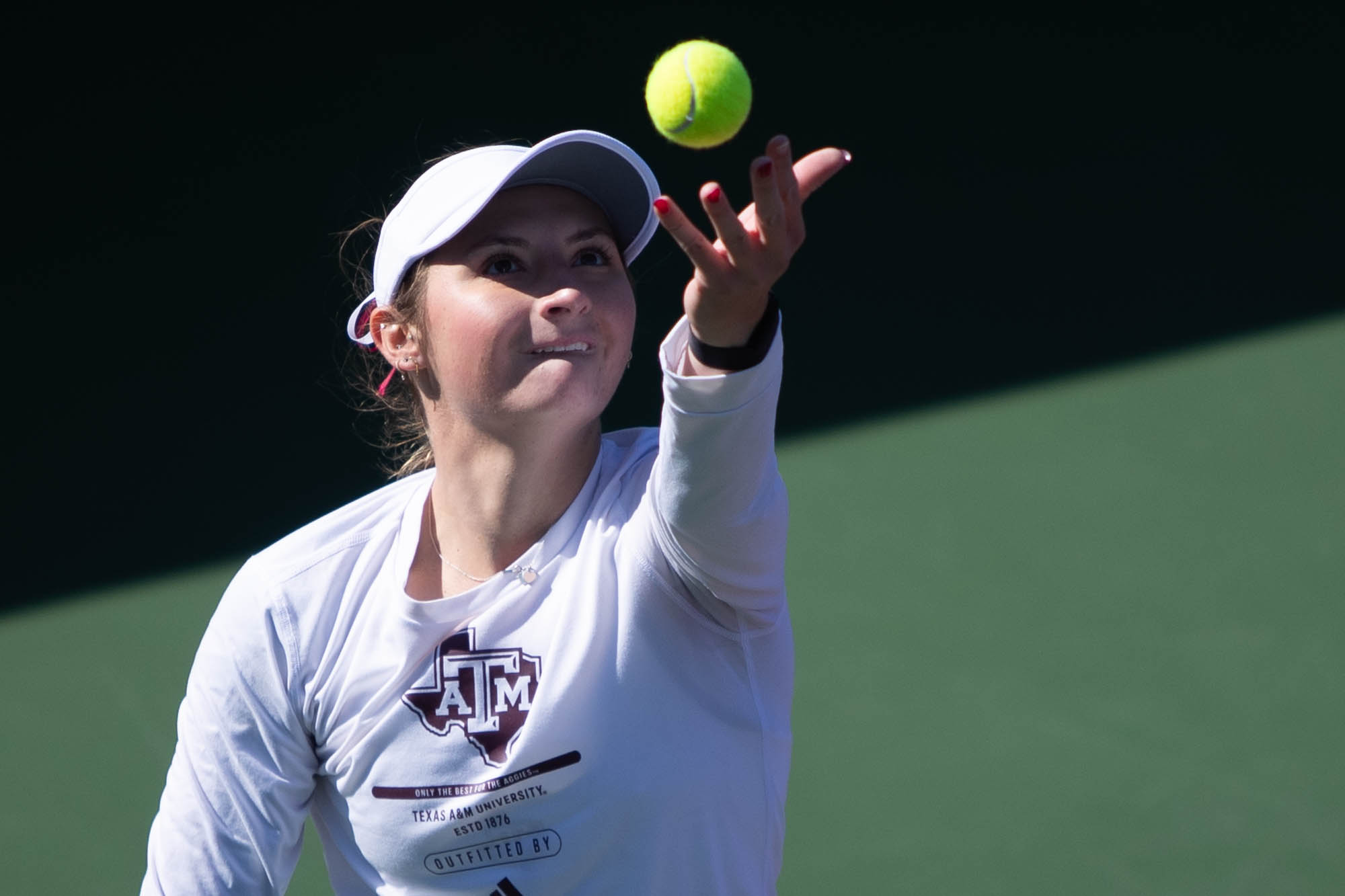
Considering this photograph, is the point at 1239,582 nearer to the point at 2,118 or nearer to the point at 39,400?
the point at 39,400

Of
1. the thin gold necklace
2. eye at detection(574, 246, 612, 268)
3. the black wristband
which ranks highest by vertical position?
eye at detection(574, 246, 612, 268)

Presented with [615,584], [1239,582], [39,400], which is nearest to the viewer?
[615,584]

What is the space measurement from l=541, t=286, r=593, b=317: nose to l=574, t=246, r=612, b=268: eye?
95 millimetres

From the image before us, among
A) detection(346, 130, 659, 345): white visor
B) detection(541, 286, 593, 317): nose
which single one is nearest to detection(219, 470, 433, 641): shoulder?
detection(346, 130, 659, 345): white visor

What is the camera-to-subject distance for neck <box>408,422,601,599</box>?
1508 millimetres

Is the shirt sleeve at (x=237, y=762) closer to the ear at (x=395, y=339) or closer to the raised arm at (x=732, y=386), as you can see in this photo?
the ear at (x=395, y=339)

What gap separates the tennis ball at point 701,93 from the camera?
144 cm

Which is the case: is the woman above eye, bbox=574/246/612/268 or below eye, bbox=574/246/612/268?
below

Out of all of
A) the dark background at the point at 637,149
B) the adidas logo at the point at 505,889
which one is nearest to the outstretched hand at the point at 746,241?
the adidas logo at the point at 505,889

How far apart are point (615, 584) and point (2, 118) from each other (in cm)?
305

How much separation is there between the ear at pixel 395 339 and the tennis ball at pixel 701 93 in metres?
0.36

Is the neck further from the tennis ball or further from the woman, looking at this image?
the tennis ball

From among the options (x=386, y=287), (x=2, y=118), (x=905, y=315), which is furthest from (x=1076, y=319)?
(x=2, y=118)

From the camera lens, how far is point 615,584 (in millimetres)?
1445
